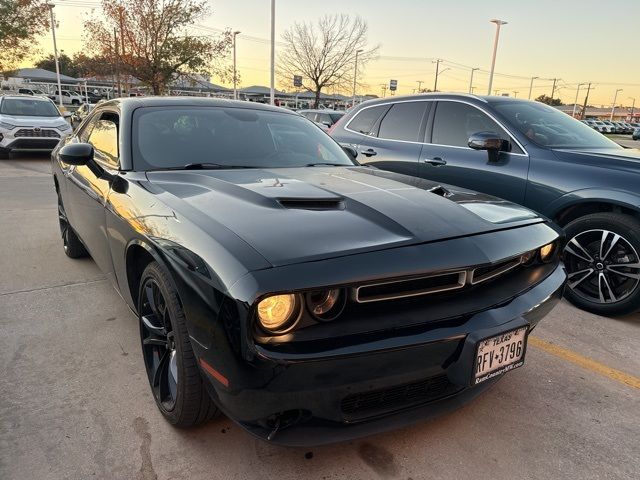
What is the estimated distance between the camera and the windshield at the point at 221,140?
284 cm

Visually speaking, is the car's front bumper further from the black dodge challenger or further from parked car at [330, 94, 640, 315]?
parked car at [330, 94, 640, 315]

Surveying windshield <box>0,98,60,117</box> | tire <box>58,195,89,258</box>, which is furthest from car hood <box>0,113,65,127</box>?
tire <box>58,195,89,258</box>

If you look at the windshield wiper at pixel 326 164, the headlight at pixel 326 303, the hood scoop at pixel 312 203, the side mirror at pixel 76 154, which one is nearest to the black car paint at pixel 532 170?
the windshield wiper at pixel 326 164

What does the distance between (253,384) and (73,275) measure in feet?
10.8

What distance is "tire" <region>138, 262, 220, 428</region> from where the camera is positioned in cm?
190

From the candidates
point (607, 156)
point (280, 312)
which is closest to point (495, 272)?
point (280, 312)

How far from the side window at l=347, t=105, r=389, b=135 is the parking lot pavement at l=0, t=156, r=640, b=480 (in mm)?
3139

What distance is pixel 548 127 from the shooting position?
14.3 ft

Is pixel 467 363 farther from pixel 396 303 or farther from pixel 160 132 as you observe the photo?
pixel 160 132

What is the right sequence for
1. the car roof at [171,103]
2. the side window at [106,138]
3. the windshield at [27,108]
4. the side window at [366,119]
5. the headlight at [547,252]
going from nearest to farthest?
1. the headlight at [547,252]
2. the side window at [106,138]
3. the car roof at [171,103]
4. the side window at [366,119]
5. the windshield at [27,108]

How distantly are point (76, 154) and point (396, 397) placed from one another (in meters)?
2.36

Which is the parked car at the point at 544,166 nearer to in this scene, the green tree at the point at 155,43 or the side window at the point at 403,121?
the side window at the point at 403,121

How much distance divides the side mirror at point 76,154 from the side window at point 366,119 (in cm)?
343

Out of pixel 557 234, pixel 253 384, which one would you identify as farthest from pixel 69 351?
pixel 557 234
